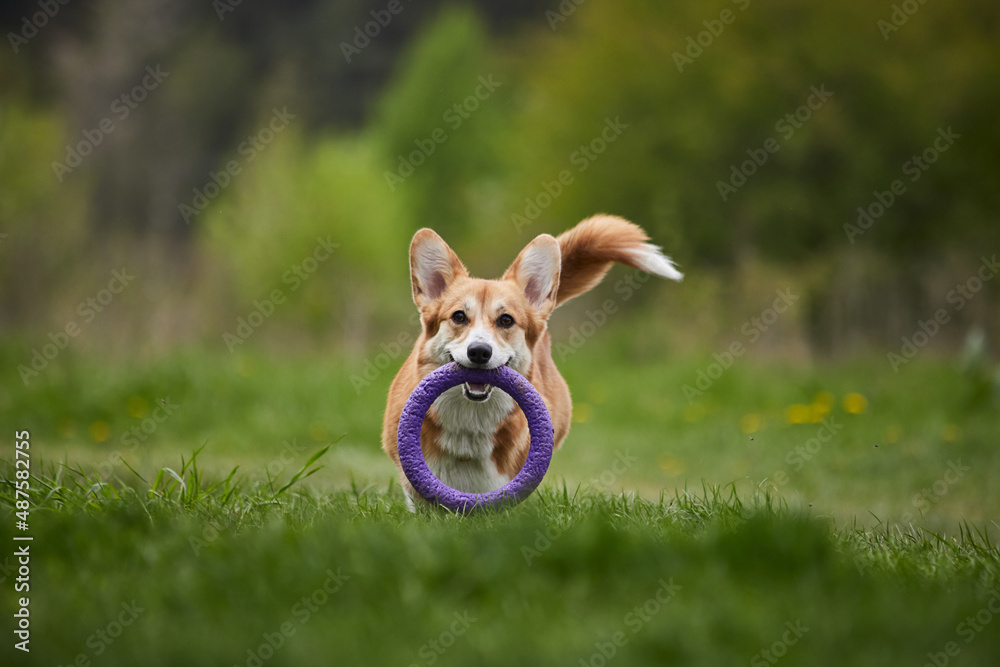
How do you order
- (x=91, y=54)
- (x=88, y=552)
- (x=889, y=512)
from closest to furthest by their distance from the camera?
(x=88, y=552) < (x=889, y=512) < (x=91, y=54)

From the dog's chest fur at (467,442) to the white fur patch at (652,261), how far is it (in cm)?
110

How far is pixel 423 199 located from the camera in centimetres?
1777

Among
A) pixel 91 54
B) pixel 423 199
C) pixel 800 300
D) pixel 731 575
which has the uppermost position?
pixel 800 300

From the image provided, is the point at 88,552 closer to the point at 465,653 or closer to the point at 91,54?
the point at 465,653

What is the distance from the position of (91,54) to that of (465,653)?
20347 mm

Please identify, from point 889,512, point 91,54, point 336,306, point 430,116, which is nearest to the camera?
point 889,512

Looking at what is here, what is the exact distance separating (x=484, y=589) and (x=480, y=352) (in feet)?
4.14

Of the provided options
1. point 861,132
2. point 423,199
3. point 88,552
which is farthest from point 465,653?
point 423,199

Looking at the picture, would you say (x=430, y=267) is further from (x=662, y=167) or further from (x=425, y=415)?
(x=662, y=167)

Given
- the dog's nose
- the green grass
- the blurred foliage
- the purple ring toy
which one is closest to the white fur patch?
the purple ring toy

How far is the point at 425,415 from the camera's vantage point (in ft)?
11.6

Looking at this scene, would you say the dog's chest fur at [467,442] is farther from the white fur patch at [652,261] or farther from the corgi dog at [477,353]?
the white fur patch at [652,261]

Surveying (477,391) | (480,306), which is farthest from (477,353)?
(480,306)

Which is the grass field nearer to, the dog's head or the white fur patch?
the dog's head
